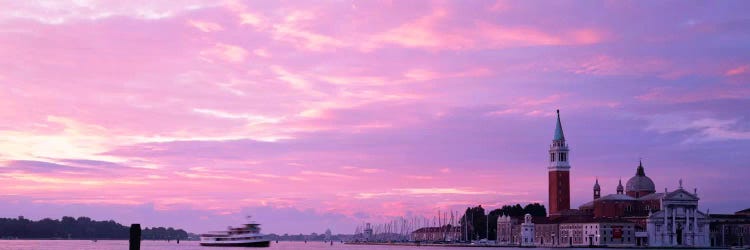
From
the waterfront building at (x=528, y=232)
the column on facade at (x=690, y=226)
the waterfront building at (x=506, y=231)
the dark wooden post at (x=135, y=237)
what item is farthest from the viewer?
the waterfront building at (x=506, y=231)

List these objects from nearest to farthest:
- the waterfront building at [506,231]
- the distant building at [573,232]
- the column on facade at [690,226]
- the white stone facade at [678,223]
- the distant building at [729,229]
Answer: the white stone facade at [678,223] < the distant building at [573,232] < the column on facade at [690,226] < the distant building at [729,229] < the waterfront building at [506,231]

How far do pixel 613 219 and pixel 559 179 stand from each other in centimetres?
1874

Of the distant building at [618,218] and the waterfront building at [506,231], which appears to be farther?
the waterfront building at [506,231]

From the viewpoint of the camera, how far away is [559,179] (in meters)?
186

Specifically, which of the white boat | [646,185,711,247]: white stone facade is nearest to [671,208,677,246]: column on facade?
[646,185,711,247]: white stone facade

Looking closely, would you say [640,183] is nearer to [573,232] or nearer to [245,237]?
[573,232]

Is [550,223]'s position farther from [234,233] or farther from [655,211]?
[234,233]

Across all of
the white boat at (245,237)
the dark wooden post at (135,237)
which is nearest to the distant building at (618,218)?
the white boat at (245,237)

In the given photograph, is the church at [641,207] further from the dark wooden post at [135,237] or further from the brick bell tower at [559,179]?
the dark wooden post at [135,237]

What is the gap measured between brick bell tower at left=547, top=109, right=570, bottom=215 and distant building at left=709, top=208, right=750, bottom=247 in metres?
26.1

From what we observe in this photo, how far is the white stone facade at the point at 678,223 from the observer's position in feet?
547

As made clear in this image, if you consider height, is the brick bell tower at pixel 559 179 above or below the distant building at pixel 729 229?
above

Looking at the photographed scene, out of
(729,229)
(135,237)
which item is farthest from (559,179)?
(135,237)

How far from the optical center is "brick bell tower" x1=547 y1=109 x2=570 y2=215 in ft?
611
